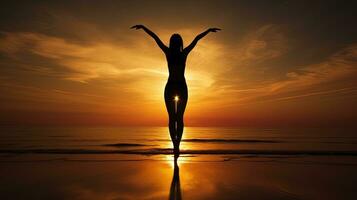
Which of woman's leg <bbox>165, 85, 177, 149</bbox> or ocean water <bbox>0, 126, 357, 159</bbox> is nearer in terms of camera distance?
woman's leg <bbox>165, 85, 177, 149</bbox>

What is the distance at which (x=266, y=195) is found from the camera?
3615mm

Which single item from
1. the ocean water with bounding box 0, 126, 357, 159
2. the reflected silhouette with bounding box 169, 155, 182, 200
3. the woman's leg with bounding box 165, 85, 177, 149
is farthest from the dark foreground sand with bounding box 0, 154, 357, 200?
the ocean water with bounding box 0, 126, 357, 159

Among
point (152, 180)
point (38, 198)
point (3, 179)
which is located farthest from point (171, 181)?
point (3, 179)

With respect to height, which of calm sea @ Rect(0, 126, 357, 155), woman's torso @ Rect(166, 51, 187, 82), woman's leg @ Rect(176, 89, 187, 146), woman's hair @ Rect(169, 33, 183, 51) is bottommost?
calm sea @ Rect(0, 126, 357, 155)

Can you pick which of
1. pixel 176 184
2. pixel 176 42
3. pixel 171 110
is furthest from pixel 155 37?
pixel 176 184

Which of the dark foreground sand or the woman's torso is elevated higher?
the woman's torso

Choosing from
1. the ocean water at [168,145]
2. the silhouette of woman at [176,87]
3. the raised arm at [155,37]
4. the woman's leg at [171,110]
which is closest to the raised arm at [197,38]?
the silhouette of woman at [176,87]

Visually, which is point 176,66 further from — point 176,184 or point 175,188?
point 175,188

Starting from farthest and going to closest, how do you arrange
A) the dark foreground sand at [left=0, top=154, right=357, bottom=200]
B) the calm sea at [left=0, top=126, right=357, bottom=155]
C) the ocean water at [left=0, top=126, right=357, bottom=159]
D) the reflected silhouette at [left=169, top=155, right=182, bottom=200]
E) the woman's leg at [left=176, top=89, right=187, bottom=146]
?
the calm sea at [left=0, top=126, right=357, bottom=155] → the ocean water at [left=0, top=126, right=357, bottom=159] → the woman's leg at [left=176, top=89, right=187, bottom=146] → the dark foreground sand at [left=0, top=154, right=357, bottom=200] → the reflected silhouette at [left=169, top=155, right=182, bottom=200]

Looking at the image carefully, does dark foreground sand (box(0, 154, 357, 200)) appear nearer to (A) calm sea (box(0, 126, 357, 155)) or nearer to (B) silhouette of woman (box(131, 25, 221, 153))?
(B) silhouette of woman (box(131, 25, 221, 153))

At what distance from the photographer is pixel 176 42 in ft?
23.5

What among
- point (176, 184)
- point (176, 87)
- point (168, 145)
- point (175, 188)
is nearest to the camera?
point (175, 188)

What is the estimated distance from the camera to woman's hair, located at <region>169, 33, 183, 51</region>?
7.16 metres

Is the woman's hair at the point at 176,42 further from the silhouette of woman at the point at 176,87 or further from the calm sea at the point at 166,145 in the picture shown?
the calm sea at the point at 166,145
